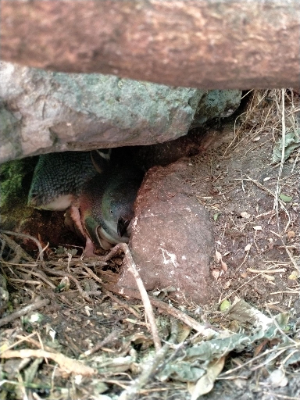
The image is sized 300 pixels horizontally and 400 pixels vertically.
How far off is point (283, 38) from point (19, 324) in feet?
4.10

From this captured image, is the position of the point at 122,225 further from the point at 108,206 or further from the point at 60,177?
the point at 60,177

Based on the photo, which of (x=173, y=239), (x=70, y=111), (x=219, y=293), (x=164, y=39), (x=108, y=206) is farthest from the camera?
(x=108, y=206)

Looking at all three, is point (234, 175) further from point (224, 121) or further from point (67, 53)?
point (67, 53)

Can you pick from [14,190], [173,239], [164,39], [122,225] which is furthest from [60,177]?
[164,39]

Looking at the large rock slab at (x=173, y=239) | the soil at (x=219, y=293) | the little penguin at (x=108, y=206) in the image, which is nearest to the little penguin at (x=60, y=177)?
the little penguin at (x=108, y=206)

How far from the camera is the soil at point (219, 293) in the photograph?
1.44 metres

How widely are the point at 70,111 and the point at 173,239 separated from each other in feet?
2.48

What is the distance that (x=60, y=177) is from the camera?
2.47m

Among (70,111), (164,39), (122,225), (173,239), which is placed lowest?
(122,225)

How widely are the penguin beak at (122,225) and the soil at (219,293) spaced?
171mm

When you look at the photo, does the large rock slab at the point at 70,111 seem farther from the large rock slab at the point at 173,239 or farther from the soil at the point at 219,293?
the soil at the point at 219,293

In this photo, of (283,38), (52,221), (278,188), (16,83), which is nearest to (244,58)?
(283,38)

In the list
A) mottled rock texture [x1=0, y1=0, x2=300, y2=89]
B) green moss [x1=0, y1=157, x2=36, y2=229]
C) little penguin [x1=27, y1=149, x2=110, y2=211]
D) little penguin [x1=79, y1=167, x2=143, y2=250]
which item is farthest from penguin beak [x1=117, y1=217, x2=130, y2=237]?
mottled rock texture [x1=0, y1=0, x2=300, y2=89]

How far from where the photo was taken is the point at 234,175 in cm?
223
